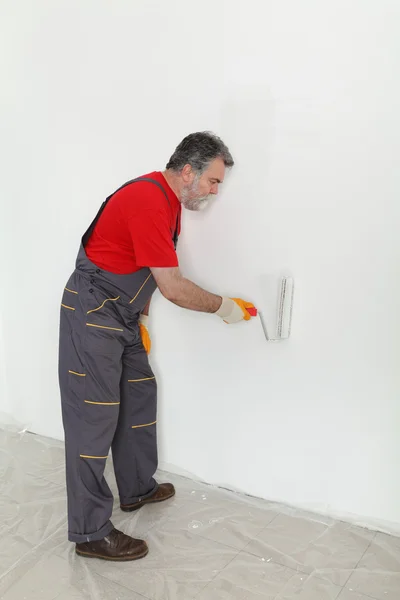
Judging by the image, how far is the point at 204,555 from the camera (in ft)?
5.85

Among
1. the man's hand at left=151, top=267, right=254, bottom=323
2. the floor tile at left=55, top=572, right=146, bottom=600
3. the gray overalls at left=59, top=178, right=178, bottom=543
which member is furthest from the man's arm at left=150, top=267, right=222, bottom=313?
the floor tile at left=55, top=572, right=146, bottom=600

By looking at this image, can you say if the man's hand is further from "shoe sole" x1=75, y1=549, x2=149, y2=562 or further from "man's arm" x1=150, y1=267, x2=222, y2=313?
"shoe sole" x1=75, y1=549, x2=149, y2=562

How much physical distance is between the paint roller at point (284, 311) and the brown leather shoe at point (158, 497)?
766 millimetres

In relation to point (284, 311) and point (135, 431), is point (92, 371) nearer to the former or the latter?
point (135, 431)

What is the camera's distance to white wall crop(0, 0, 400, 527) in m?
1.75

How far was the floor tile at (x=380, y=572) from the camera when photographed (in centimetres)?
162

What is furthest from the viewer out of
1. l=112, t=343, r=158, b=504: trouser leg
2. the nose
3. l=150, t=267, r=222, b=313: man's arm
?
l=112, t=343, r=158, b=504: trouser leg

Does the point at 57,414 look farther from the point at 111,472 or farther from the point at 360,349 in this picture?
the point at 360,349

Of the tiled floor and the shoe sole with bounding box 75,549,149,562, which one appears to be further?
the shoe sole with bounding box 75,549,149,562

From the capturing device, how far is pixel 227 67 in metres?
1.92

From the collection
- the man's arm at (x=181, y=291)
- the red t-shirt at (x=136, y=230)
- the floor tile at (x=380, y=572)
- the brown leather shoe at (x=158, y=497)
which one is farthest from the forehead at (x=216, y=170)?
the floor tile at (x=380, y=572)

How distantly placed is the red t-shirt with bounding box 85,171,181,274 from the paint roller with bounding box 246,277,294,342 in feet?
1.39

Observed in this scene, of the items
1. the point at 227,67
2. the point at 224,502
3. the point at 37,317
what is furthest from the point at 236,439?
the point at 227,67

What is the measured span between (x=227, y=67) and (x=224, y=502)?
1668mm
